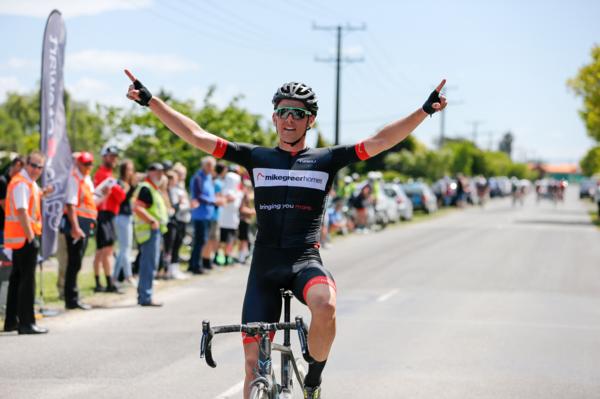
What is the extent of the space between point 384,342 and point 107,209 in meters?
5.20

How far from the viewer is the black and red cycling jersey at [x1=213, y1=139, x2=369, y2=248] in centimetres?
502

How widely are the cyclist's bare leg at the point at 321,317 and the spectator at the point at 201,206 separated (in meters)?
11.1

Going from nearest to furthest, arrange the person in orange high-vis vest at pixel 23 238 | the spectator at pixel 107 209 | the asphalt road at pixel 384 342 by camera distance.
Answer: the asphalt road at pixel 384 342 < the person in orange high-vis vest at pixel 23 238 < the spectator at pixel 107 209

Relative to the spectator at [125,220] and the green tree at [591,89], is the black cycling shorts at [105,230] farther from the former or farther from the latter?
the green tree at [591,89]

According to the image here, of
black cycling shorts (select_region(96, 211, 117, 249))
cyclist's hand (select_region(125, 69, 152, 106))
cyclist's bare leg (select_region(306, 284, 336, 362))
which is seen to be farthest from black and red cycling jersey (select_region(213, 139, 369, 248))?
black cycling shorts (select_region(96, 211, 117, 249))

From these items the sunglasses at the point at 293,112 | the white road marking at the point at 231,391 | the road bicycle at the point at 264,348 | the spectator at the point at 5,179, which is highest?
the sunglasses at the point at 293,112

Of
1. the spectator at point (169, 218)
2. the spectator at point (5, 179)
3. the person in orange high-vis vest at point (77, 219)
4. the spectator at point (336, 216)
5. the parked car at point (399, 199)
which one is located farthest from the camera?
the parked car at point (399, 199)

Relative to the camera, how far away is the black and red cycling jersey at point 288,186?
5.02m

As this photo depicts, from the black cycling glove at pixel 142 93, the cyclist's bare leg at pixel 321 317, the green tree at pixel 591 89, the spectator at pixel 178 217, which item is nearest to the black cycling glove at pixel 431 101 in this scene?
the cyclist's bare leg at pixel 321 317

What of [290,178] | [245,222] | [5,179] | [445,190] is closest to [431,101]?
[290,178]

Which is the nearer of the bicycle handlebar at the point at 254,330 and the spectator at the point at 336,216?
the bicycle handlebar at the point at 254,330

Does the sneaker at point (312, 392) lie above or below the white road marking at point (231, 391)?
above

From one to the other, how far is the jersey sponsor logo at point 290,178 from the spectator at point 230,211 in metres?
11.6

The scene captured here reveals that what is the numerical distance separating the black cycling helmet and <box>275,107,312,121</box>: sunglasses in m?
0.04
